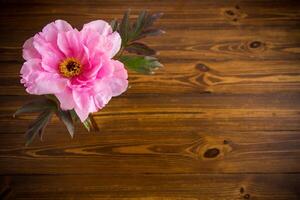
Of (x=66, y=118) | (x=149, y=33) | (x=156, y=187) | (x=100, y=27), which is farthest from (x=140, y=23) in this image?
(x=156, y=187)

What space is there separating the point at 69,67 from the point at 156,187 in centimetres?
45

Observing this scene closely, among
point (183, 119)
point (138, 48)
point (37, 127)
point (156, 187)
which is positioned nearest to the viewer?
point (37, 127)

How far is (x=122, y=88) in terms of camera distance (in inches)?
26.8

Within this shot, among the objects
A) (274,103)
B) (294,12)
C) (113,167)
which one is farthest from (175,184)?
(294,12)

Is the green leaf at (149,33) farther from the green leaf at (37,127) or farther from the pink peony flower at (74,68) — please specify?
the green leaf at (37,127)

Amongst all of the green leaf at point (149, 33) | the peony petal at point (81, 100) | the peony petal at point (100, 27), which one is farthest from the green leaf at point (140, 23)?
the peony petal at point (81, 100)

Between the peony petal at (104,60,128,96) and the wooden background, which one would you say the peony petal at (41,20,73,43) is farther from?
the wooden background

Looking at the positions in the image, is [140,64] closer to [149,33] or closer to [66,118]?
[149,33]

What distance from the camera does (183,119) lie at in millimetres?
1100

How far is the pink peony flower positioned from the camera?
0.65 m

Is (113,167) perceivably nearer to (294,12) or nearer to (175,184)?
(175,184)

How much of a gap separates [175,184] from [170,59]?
43 cm

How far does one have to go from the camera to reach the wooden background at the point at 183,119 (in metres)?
0.99

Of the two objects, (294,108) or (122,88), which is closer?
(122,88)
